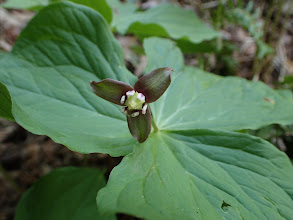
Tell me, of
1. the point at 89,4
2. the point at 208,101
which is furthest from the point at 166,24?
the point at 208,101

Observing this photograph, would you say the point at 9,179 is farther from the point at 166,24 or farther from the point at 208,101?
the point at 166,24

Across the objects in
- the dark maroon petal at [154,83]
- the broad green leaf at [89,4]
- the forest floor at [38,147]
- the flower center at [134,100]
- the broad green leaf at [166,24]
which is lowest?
the forest floor at [38,147]

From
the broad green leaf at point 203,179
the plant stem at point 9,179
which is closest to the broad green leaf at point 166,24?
the broad green leaf at point 203,179

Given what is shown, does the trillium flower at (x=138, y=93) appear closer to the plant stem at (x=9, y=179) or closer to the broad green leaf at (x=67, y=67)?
the broad green leaf at (x=67, y=67)

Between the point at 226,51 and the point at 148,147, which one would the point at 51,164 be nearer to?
the point at 148,147

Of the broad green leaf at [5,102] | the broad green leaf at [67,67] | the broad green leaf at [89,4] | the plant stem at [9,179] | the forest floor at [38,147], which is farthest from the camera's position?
the forest floor at [38,147]

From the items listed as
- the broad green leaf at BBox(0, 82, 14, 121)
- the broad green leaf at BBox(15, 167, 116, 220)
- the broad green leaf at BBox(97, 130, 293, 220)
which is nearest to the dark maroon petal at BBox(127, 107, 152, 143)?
the broad green leaf at BBox(97, 130, 293, 220)

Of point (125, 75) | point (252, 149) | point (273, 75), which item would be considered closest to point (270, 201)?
point (252, 149)
